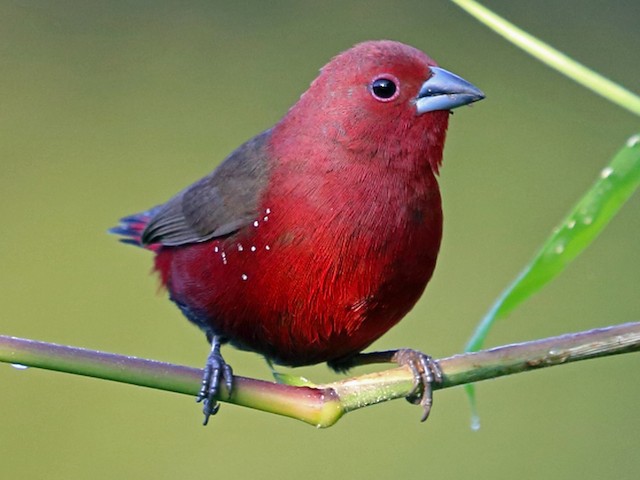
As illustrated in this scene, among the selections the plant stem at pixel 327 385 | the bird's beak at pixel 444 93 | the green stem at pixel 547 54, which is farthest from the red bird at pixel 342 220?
the green stem at pixel 547 54

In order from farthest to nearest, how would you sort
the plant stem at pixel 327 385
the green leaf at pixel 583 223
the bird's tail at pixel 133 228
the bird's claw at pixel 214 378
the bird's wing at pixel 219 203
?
the bird's tail at pixel 133 228 < the bird's wing at pixel 219 203 < the bird's claw at pixel 214 378 < the plant stem at pixel 327 385 < the green leaf at pixel 583 223

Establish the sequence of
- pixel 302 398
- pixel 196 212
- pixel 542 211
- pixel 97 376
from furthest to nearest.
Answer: pixel 542 211 < pixel 196 212 < pixel 302 398 < pixel 97 376

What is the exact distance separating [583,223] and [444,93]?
1171 millimetres

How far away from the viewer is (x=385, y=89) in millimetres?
3119

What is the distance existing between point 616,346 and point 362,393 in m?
0.53

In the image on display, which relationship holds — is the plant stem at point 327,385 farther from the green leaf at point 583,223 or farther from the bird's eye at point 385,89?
the bird's eye at point 385,89

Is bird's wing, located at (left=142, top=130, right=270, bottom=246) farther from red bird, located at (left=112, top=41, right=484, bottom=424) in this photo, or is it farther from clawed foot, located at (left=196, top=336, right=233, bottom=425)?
clawed foot, located at (left=196, top=336, right=233, bottom=425)

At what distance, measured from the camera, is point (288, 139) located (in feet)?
10.8

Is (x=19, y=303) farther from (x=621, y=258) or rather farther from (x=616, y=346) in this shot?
(x=616, y=346)

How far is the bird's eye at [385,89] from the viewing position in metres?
3.10

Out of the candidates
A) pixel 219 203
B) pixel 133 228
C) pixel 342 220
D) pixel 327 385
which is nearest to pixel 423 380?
pixel 342 220

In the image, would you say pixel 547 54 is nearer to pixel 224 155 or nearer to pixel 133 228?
pixel 133 228

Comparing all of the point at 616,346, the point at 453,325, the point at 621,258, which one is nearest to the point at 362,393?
the point at 616,346

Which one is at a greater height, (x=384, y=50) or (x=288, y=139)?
(x=384, y=50)
